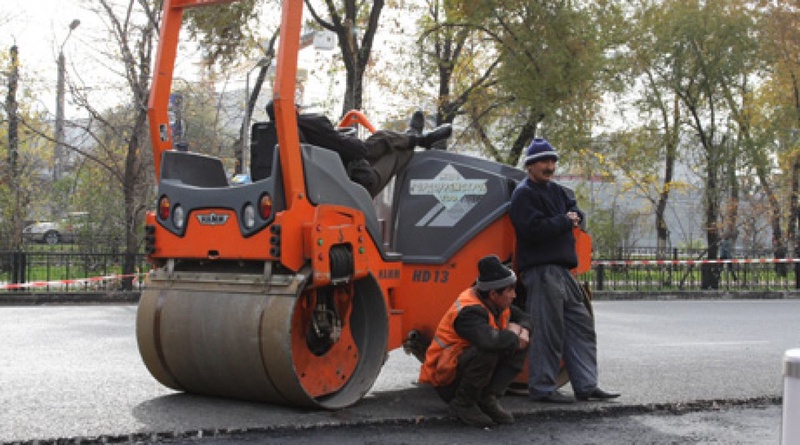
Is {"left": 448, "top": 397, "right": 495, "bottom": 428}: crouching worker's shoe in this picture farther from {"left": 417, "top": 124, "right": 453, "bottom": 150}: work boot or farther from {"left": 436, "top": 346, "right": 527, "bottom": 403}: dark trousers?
{"left": 417, "top": 124, "right": 453, "bottom": 150}: work boot

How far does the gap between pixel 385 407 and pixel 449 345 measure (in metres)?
0.72

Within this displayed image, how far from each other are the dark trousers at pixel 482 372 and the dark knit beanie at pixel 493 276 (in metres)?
0.38

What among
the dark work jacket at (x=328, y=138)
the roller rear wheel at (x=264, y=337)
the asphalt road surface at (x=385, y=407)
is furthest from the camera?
the dark work jacket at (x=328, y=138)

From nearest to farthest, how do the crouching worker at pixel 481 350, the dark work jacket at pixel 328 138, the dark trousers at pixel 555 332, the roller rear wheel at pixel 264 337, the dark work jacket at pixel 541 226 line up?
the roller rear wheel at pixel 264 337, the crouching worker at pixel 481 350, the dark work jacket at pixel 328 138, the dark work jacket at pixel 541 226, the dark trousers at pixel 555 332

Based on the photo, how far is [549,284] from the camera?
682 cm

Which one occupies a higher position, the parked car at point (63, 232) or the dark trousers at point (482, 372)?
the parked car at point (63, 232)

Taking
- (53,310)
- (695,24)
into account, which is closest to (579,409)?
(53,310)

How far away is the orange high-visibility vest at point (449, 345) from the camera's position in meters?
5.95

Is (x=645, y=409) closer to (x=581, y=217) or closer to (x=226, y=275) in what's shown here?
(x=581, y=217)

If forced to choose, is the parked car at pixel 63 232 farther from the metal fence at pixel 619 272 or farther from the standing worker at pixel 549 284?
the standing worker at pixel 549 284

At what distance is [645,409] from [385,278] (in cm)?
197

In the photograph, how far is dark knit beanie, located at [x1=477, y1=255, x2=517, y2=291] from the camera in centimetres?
589

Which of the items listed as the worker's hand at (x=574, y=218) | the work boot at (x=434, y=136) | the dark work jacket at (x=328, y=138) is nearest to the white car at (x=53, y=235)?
the work boot at (x=434, y=136)

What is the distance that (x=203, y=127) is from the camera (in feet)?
94.2
